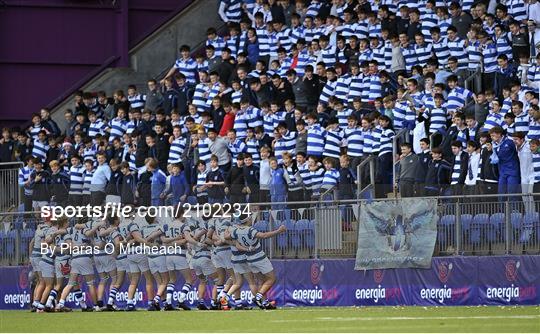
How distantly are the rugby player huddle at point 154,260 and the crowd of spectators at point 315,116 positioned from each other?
3.27ft

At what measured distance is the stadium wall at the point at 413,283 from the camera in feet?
84.2

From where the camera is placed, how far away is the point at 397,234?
27.0 meters

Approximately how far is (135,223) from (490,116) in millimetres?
7397

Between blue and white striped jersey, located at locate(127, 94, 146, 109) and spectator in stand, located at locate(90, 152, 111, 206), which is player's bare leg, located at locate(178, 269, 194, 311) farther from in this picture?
blue and white striped jersey, located at locate(127, 94, 146, 109)

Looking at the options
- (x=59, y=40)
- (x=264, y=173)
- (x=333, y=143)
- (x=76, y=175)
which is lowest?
(x=264, y=173)

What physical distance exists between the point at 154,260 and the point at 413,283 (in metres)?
5.09

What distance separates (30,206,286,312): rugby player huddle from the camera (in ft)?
89.5

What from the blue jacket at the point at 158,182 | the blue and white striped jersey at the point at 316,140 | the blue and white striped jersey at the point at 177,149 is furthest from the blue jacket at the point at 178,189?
the blue and white striped jersey at the point at 177,149

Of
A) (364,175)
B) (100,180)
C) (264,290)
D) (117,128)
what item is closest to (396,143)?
(364,175)

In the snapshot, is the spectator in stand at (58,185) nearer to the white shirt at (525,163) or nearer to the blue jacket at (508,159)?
the blue jacket at (508,159)

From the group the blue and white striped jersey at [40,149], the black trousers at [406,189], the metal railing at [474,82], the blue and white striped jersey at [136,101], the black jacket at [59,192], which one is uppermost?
the blue and white striped jersey at [136,101]

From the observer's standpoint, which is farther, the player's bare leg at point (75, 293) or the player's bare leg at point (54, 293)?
the player's bare leg at point (54, 293)

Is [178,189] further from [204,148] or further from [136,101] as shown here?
[136,101]

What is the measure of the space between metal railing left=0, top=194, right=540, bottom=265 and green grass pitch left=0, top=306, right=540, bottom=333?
1340 millimetres
